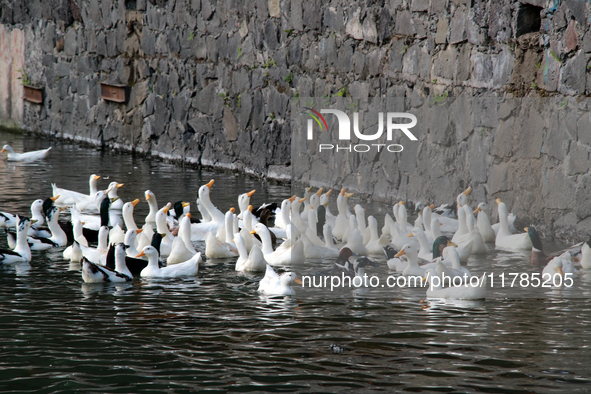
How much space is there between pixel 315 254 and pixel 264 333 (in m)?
2.45

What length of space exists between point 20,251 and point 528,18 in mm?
5154

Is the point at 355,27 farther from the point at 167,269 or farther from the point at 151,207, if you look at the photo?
the point at 167,269

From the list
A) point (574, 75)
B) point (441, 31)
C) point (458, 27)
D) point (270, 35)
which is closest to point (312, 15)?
point (270, 35)

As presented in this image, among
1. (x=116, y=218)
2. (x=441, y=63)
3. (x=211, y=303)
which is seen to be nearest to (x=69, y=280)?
(x=211, y=303)

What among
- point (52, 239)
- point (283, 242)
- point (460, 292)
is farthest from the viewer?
point (52, 239)

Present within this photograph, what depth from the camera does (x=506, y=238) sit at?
8094mm

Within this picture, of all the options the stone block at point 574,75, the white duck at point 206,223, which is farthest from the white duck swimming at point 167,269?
the stone block at point 574,75

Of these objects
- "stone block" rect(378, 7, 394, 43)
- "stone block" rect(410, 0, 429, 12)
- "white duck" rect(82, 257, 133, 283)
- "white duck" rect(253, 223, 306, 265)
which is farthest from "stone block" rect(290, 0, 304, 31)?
"white duck" rect(82, 257, 133, 283)

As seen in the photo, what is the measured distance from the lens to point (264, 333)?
5348 mm

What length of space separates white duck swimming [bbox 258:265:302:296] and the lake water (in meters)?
0.11

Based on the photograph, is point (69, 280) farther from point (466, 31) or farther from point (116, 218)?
point (466, 31)

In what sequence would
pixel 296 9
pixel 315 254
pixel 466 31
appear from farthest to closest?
1. pixel 296 9
2. pixel 466 31
3. pixel 315 254

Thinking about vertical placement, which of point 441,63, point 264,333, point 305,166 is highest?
point 441,63

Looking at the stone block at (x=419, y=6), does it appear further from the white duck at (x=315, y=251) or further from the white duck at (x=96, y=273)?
the white duck at (x=96, y=273)
